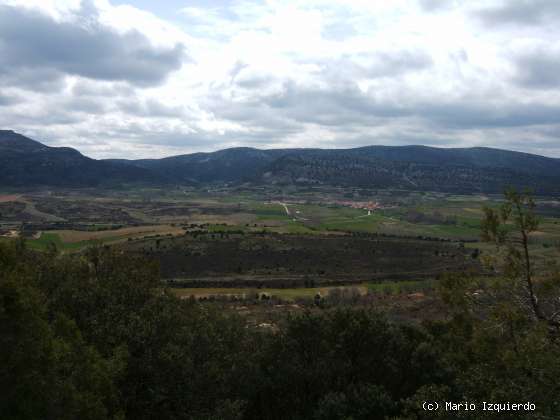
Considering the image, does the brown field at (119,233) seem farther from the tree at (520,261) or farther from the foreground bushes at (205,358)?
the tree at (520,261)

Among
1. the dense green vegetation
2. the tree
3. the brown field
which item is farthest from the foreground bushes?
the brown field

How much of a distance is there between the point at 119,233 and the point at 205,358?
115m

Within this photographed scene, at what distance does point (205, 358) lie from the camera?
2258 centimetres

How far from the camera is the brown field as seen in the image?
119 m

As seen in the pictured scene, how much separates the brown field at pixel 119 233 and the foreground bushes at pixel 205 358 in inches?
3613

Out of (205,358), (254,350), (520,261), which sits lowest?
(254,350)

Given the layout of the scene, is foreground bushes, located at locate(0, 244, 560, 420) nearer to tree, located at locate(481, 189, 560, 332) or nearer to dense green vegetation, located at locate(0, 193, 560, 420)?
dense green vegetation, located at locate(0, 193, 560, 420)

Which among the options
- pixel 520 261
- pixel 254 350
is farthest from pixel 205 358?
pixel 520 261

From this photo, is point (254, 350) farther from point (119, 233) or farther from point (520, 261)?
point (119, 233)

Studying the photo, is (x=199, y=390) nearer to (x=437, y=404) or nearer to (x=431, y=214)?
(x=437, y=404)

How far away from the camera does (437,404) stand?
1459 cm

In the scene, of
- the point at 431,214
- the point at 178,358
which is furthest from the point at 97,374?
the point at 431,214

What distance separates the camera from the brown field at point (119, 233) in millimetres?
119375

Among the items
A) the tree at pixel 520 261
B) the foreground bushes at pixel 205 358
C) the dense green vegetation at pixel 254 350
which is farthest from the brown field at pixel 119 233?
the tree at pixel 520 261
